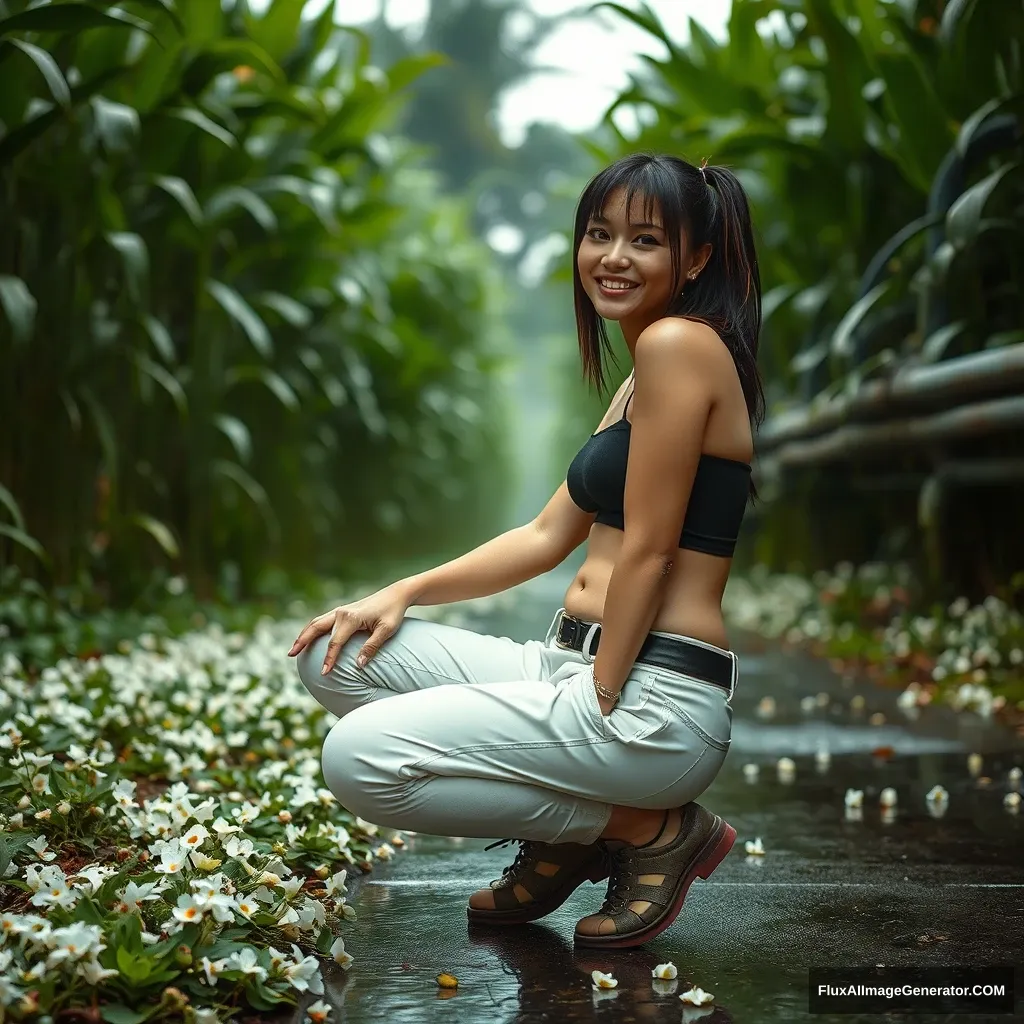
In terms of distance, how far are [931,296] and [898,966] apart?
2.81m

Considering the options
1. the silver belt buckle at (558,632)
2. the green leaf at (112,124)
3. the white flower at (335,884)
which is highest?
the green leaf at (112,124)

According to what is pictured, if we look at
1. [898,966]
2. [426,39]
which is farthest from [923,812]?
[426,39]

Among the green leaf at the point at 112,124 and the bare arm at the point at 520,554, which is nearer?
the bare arm at the point at 520,554

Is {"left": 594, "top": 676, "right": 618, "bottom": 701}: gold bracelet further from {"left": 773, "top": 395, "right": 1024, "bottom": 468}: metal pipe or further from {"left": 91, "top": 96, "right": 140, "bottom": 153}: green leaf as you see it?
{"left": 91, "top": 96, "right": 140, "bottom": 153}: green leaf

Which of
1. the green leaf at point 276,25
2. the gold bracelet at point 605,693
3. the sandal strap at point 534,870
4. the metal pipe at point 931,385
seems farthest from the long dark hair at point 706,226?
the green leaf at point 276,25

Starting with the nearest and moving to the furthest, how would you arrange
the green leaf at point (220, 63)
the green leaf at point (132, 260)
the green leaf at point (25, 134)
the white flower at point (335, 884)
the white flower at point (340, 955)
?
the white flower at point (340, 955) < the white flower at point (335, 884) < the green leaf at point (25, 134) < the green leaf at point (132, 260) < the green leaf at point (220, 63)

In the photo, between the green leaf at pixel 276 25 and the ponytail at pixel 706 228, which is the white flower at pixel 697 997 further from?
the green leaf at pixel 276 25

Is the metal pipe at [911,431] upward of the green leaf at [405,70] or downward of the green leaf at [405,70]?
downward

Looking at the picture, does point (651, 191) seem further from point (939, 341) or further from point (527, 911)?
point (939, 341)

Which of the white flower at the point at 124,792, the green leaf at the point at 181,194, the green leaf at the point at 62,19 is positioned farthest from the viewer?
the green leaf at the point at 181,194

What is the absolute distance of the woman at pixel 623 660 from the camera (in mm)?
1852

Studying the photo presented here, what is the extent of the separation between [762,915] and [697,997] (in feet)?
1.48

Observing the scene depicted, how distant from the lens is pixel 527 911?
6.62 ft

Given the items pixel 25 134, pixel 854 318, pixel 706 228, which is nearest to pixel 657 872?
pixel 706 228
